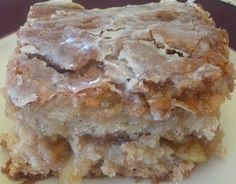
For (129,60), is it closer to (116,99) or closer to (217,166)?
(116,99)

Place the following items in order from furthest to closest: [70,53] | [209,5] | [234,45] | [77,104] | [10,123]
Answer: [209,5] → [234,45] → [10,123] → [70,53] → [77,104]

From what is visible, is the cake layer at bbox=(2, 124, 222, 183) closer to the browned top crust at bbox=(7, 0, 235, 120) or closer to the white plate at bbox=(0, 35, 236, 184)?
the white plate at bbox=(0, 35, 236, 184)

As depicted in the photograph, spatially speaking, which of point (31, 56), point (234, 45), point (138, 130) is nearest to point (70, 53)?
point (31, 56)

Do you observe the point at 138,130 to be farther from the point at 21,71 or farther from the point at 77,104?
the point at 21,71

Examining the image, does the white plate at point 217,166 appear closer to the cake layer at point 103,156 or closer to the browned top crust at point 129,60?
the cake layer at point 103,156

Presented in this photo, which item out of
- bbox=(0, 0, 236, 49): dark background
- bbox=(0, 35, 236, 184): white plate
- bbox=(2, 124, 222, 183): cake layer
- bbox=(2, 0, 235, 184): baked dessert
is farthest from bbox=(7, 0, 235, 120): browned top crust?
bbox=(0, 0, 236, 49): dark background
